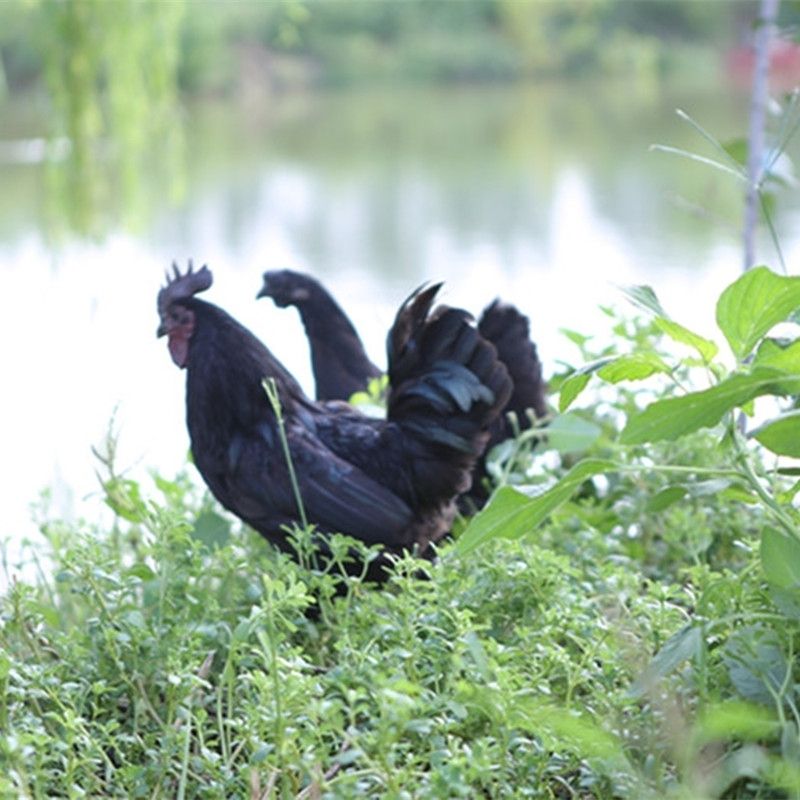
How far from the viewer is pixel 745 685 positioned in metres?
1.16

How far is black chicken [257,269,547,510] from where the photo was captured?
84.0 inches

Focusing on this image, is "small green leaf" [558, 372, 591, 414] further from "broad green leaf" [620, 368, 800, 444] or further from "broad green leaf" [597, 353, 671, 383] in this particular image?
"broad green leaf" [620, 368, 800, 444]

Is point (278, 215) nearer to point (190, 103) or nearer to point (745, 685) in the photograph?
point (190, 103)

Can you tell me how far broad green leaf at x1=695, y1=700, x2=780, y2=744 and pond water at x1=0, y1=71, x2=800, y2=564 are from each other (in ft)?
3.90

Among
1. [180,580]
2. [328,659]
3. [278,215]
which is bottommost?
[278,215]

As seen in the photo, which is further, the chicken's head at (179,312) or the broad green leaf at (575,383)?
the chicken's head at (179,312)

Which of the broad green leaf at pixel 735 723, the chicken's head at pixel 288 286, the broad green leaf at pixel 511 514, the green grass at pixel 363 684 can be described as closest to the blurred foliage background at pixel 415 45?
the chicken's head at pixel 288 286

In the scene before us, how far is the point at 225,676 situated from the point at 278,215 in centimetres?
468

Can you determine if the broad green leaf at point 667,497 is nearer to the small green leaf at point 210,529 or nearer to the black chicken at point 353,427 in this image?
the black chicken at point 353,427

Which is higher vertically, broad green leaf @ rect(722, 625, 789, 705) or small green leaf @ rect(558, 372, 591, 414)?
small green leaf @ rect(558, 372, 591, 414)

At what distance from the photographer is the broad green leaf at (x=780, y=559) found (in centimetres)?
116

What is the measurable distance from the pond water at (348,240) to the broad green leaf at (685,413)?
1.06m

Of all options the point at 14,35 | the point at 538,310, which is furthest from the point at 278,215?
the point at 14,35

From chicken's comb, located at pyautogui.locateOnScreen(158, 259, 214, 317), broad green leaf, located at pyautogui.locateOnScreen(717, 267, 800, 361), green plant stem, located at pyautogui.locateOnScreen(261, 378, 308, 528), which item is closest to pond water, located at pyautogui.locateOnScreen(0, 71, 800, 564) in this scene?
chicken's comb, located at pyautogui.locateOnScreen(158, 259, 214, 317)
